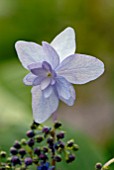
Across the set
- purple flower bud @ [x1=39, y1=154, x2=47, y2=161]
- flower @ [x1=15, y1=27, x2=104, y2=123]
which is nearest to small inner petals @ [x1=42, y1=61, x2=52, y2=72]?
flower @ [x1=15, y1=27, x2=104, y2=123]

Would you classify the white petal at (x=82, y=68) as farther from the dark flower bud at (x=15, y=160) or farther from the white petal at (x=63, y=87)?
the dark flower bud at (x=15, y=160)

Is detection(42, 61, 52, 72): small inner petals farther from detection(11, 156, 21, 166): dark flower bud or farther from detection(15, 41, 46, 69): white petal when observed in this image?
detection(11, 156, 21, 166): dark flower bud

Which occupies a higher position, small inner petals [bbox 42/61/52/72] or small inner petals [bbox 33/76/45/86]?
small inner petals [bbox 42/61/52/72]

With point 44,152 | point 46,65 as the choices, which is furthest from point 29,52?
point 44,152

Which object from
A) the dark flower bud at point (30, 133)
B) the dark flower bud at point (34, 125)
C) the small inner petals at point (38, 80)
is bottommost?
the dark flower bud at point (30, 133)

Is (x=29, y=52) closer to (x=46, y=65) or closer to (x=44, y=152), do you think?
(x=46, y=65)

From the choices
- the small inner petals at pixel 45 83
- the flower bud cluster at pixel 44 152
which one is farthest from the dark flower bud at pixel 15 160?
the small inner petals at pixel 45 83

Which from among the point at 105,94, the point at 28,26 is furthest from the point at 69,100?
the point at 105,94
